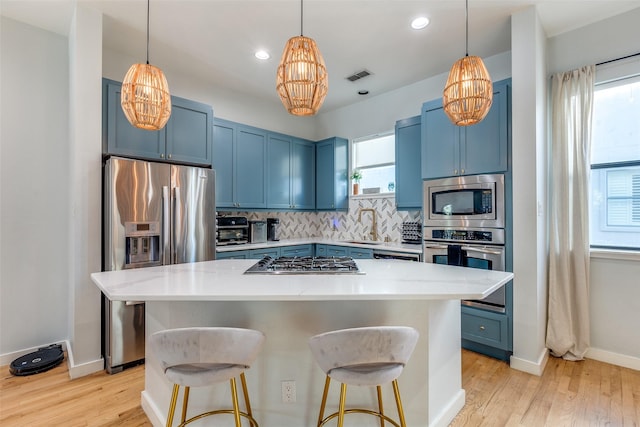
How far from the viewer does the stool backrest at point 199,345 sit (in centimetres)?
133

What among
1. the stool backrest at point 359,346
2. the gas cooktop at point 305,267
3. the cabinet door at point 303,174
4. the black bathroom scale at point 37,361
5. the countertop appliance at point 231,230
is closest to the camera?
the stool backrest at point 359,346

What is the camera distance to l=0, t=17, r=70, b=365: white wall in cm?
273

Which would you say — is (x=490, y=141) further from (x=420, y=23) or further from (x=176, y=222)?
(x=176, y=222)

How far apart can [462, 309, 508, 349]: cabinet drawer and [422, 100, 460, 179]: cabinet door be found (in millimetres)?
1386

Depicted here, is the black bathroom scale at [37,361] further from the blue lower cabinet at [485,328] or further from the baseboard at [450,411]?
the blue lower cabinet at [485,328]

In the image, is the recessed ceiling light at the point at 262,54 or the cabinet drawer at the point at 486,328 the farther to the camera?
the recessed ceiling light at the point at 262,54

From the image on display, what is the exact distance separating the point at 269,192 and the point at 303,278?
270 cm

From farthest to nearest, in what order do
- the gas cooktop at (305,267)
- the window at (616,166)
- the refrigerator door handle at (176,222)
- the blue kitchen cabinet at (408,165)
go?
the blue kitchen cabinet at (408,165) → the refrigerator door handle at (176,222) → the window at (616,166) → the gas cooktop at (305,267)

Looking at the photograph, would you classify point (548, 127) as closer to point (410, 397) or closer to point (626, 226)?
point (626, 226)

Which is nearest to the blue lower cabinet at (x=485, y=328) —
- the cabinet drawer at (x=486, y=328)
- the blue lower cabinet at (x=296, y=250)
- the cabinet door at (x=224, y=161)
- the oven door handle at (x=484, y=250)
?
the cabinet drawer at (x=486, y=328)

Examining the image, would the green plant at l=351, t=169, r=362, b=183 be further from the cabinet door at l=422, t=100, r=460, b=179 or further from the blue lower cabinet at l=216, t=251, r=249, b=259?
the blue lower cabinet at l=216, t=251, r=249, b=259

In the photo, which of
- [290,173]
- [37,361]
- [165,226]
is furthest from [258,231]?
[37,361]

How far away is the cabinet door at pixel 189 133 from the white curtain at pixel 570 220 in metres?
3.49

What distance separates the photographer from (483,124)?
114 inches
